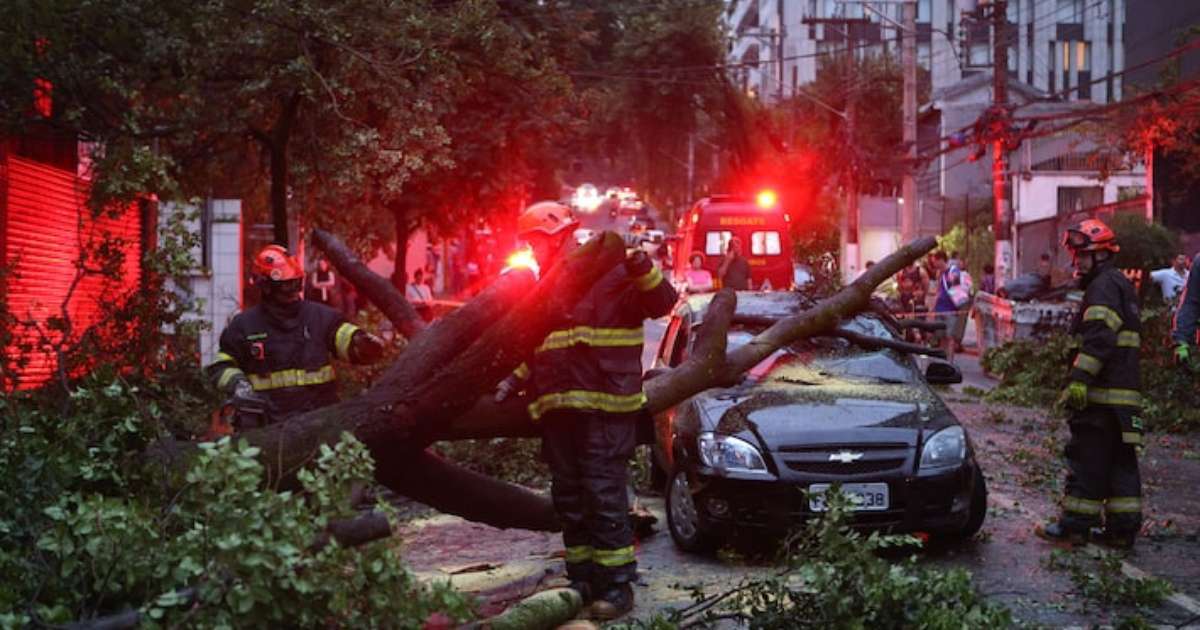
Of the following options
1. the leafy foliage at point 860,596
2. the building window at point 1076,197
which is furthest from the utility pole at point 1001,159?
the leafy foliage at point 860,596

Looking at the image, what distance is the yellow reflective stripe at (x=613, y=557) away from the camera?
666 centimetres

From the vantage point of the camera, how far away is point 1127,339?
844cm

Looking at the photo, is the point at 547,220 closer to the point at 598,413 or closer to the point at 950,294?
the point at 598,413

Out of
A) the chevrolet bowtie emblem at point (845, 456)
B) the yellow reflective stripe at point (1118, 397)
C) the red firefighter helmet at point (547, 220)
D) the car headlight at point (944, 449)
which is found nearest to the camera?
the red firefighter helmet at point (547, 220)

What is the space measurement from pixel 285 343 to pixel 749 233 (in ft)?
66.9

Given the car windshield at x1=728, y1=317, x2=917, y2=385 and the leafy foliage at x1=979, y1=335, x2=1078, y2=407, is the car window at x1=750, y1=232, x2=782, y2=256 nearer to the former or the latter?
the leafy foliage at x1=979, y1=335, x2=1078, y2=407

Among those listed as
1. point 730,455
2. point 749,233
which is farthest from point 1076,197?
point 730,455

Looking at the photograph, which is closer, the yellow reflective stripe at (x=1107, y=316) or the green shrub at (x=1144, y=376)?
the yellow reflective stripe at (x=1107, y=316)

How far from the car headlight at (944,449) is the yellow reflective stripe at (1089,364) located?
2.85 feet

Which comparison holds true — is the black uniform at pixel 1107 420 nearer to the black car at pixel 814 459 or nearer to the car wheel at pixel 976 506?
the car wheel at pixel 976 506

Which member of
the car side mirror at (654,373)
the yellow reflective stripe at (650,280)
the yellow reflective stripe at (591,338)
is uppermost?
the yellow reflective stripe at (650,280)

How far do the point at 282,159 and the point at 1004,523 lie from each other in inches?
345

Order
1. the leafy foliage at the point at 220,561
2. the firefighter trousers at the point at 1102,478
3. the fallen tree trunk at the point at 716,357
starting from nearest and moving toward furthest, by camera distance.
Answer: the leafy foliage at the point at 220,561, the fallen tree trunk at the point at 716,357, the firefighter trousers at the point at 1102,478

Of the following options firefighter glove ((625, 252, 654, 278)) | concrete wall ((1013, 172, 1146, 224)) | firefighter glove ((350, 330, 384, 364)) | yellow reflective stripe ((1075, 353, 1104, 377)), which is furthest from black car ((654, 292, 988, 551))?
concrete wall ((1013, 172, 1146, 224))
